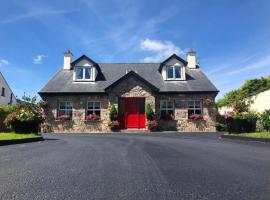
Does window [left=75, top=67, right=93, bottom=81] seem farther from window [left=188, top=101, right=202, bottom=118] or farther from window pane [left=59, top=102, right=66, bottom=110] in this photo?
window [left=188, top=101, right=202, bottom=118]

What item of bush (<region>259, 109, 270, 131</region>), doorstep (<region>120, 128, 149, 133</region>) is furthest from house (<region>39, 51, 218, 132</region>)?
bush (<region>259, 109, 270, 131</region>)

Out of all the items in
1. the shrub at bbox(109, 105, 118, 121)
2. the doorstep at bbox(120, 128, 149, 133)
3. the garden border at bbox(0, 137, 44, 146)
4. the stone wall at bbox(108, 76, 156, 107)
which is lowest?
the garden border at bbox(0, 137, 44, 146)

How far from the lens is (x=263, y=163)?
6.32m

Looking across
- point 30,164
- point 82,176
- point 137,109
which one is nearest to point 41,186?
point 82,176

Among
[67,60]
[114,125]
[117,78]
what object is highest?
[67,60]

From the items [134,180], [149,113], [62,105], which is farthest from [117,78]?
[134,180]

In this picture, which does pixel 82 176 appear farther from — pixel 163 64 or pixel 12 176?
pixel 163 64

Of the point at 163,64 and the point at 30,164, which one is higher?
the point at 163,64

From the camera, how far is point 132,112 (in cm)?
2606

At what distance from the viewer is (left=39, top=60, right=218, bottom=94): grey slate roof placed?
26.5 metres

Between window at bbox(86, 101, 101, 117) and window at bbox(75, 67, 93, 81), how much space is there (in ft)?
9.10

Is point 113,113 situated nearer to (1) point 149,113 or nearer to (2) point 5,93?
(1) point 149,113

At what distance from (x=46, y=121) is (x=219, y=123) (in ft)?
50.5

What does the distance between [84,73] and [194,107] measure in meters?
10.8
